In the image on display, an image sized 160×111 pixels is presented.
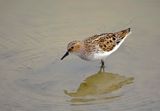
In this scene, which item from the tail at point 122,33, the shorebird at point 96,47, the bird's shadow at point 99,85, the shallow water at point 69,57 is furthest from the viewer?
the tail at point 122,33

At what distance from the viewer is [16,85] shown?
8.54 meters

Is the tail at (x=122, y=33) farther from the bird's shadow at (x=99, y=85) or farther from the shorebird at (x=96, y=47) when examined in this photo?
the bird's shadow at (x=99, y=85)

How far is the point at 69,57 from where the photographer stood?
32.2ft

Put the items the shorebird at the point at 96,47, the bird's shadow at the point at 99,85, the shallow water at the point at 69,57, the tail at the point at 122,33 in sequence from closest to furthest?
the shallow water at the point at 69,57
the bird's shadow at the point at 99,85
the shorebird at the point at 96,47
the tail at the point at 122,33

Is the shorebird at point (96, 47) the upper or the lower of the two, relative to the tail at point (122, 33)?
lower

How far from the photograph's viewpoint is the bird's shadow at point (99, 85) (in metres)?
8.30

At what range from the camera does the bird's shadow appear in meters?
8.30

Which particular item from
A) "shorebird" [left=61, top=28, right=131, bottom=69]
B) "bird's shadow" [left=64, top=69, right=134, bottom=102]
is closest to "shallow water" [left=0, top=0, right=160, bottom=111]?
"bird's shadow" [left=64, top=69, right=134, bottom=102]

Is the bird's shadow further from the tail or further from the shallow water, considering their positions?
the tail

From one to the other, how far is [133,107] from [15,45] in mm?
3264

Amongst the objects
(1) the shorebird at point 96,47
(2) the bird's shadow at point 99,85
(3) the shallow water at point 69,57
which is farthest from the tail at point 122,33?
(2) the bird's shadow at point 99,85

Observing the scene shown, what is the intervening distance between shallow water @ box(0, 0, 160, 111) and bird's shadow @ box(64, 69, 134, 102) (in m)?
0.04

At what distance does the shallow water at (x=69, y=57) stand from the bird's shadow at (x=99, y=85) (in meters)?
0.04

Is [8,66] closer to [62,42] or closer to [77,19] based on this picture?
[62,42]
